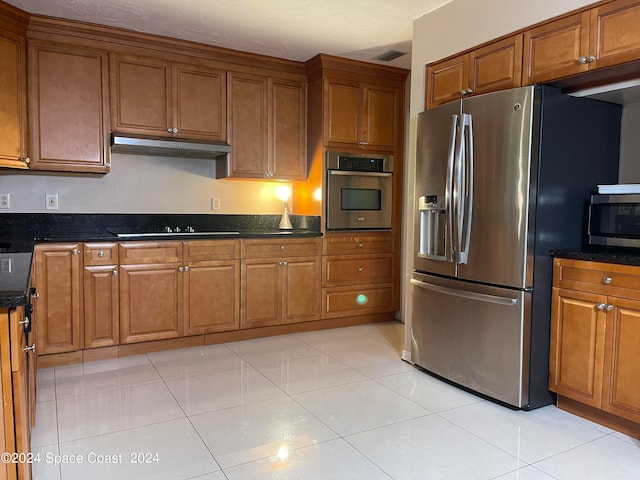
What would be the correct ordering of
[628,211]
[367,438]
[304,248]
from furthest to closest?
1. [304,248]
2. [628,211]
3. [367,438]

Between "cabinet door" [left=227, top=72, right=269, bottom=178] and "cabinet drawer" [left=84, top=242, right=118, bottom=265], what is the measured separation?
1172mm

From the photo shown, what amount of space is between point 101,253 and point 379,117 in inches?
105

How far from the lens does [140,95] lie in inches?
143

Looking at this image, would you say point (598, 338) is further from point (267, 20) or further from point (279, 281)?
point (267, 20)

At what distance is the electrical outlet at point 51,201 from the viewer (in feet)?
11.9

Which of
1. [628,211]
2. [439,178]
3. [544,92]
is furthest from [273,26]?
[628,211]

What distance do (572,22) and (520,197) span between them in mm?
887

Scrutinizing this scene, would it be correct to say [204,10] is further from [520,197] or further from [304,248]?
[520,197]

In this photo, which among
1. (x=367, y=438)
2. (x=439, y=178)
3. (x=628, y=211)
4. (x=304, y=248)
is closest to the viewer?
(x=367, y=438)

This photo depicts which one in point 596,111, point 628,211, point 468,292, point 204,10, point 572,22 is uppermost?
point 204,10

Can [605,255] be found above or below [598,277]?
above

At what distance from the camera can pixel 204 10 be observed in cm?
316

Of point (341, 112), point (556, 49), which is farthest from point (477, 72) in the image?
point (341, 112)

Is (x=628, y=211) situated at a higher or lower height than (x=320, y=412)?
higher
